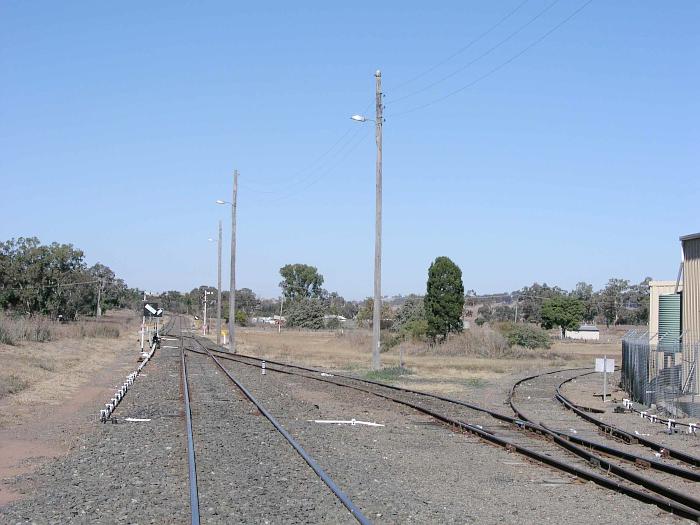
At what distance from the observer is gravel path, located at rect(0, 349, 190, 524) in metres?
9.12

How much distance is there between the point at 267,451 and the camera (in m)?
13.6

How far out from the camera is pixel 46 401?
22.0 metres

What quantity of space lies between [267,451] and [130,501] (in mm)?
4086

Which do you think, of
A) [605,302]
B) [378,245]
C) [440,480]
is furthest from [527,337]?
[605,302]

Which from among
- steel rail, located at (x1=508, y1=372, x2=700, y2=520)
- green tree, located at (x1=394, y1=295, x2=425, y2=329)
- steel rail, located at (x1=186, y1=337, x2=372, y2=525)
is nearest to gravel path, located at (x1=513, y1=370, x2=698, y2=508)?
steel rail, located at (x1=508, y1=372, x2=700, y2=520)

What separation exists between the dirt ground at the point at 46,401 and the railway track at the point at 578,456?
7383mm

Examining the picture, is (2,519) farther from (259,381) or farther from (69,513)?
(259,381)

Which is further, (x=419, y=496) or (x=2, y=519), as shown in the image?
(x=419, y=496)

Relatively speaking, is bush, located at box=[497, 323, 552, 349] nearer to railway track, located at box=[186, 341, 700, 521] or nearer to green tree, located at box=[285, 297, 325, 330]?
railway track, located at box=[186, 341, 700, 521]

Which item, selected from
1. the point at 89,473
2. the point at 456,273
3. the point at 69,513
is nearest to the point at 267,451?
the point at 89,473

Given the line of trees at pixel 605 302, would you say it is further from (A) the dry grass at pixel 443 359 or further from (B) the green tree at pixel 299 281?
(A) the dry grass at pixel 443 359

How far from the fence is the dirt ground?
14.9 m

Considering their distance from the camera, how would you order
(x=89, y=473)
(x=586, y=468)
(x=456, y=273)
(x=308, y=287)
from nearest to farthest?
(x=89, y=473) < (x=586, y=468) < (x=456, y=273) < (x=308, y=287)

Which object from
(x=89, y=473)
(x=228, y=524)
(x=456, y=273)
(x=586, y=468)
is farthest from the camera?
(x=456, y=273)
